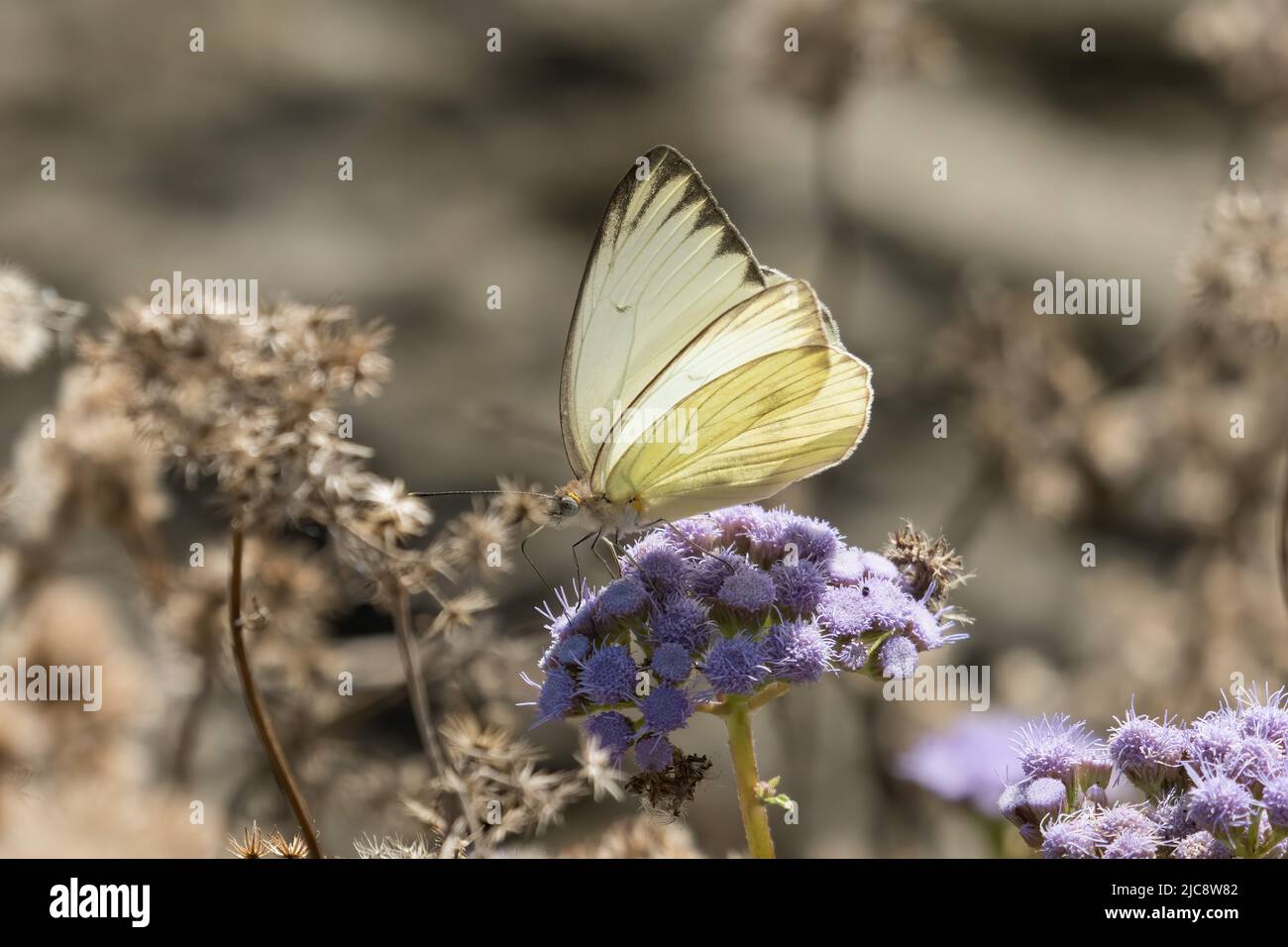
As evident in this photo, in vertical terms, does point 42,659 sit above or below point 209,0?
below

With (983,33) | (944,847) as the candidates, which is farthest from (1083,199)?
(944,847)

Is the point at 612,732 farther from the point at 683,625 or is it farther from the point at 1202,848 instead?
the point at 1202,848

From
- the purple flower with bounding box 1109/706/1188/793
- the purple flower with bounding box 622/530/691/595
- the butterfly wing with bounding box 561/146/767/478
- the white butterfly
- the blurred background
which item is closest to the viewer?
the purple flower with bounding box 1109/706/1188/793

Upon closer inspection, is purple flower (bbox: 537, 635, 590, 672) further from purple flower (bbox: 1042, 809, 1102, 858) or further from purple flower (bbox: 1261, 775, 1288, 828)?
purple flower (bbox: 1261, 775, 1288, 828)

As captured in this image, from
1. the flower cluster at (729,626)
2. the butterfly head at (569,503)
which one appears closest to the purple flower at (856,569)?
the flower cluster at (729,626)

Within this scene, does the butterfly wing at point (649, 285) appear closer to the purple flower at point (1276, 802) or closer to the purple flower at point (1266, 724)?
the purple flower at point (1266, 724)

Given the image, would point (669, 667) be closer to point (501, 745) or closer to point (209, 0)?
point (501, 745)

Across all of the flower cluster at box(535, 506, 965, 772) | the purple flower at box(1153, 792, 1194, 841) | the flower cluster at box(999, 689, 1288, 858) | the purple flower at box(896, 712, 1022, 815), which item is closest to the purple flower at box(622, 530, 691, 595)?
the flower cluster at box(535, 506, 965, 772)
